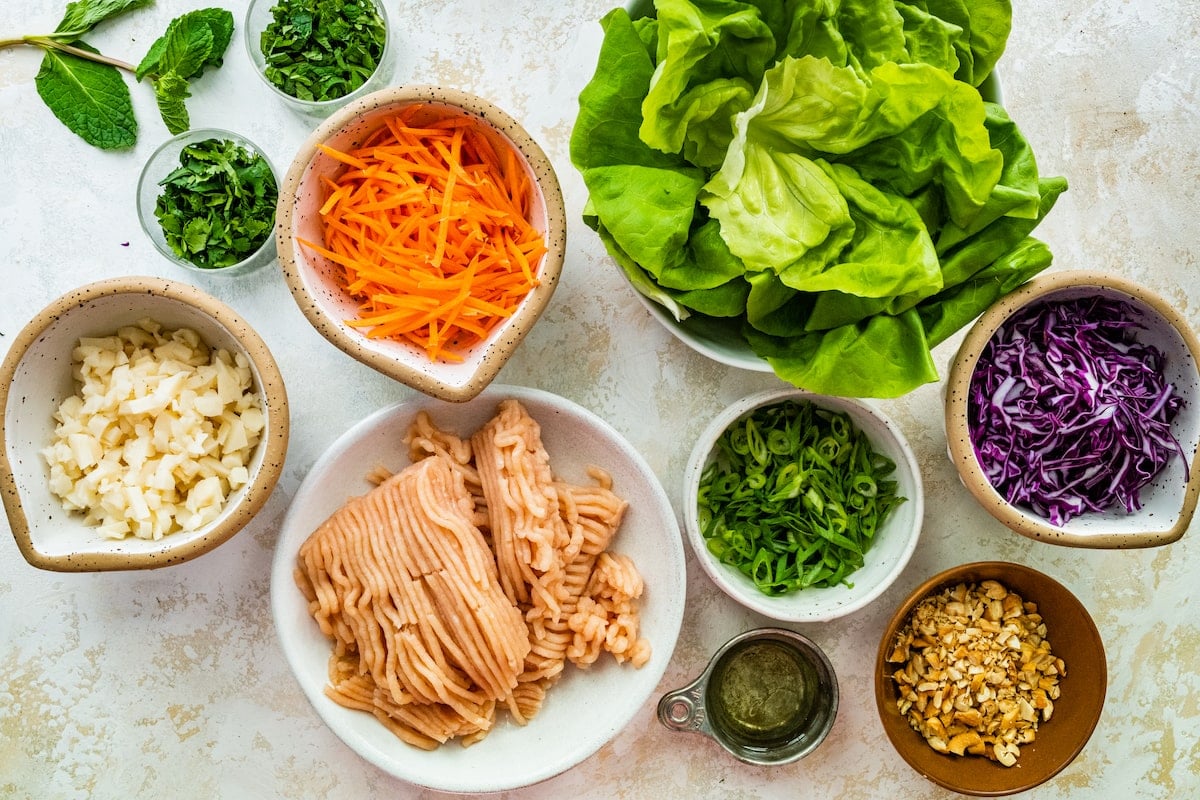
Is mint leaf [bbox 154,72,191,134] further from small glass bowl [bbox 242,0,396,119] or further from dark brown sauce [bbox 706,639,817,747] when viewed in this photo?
dark brown sauce [bbox 706,639,817,747]

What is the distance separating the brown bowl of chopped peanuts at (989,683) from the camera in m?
2.15

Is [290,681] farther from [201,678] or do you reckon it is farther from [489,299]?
[489,299]

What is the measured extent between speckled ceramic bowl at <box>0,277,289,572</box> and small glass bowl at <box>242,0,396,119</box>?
1.63 ft

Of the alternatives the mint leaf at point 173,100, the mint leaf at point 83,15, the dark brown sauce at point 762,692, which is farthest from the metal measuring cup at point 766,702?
the mint leaf at point 83,15

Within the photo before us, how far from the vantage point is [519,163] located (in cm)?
196

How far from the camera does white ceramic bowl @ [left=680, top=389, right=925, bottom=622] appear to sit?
208cm

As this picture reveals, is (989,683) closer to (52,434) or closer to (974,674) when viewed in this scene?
(974,674)

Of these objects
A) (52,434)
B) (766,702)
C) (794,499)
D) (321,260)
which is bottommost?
(766,702)

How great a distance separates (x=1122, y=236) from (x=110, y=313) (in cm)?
222

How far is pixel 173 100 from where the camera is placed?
6.92ft

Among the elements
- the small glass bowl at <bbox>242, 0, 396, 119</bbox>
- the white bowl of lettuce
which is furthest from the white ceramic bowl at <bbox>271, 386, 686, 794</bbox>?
the small glass bowl at <bbox>242, 0, 396, 119</bbox>

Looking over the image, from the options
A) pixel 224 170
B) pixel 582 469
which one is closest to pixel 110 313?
pixel 224 170

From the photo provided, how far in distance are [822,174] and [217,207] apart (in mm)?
1235

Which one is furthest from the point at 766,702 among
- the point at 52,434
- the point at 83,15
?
the point at 83,15
